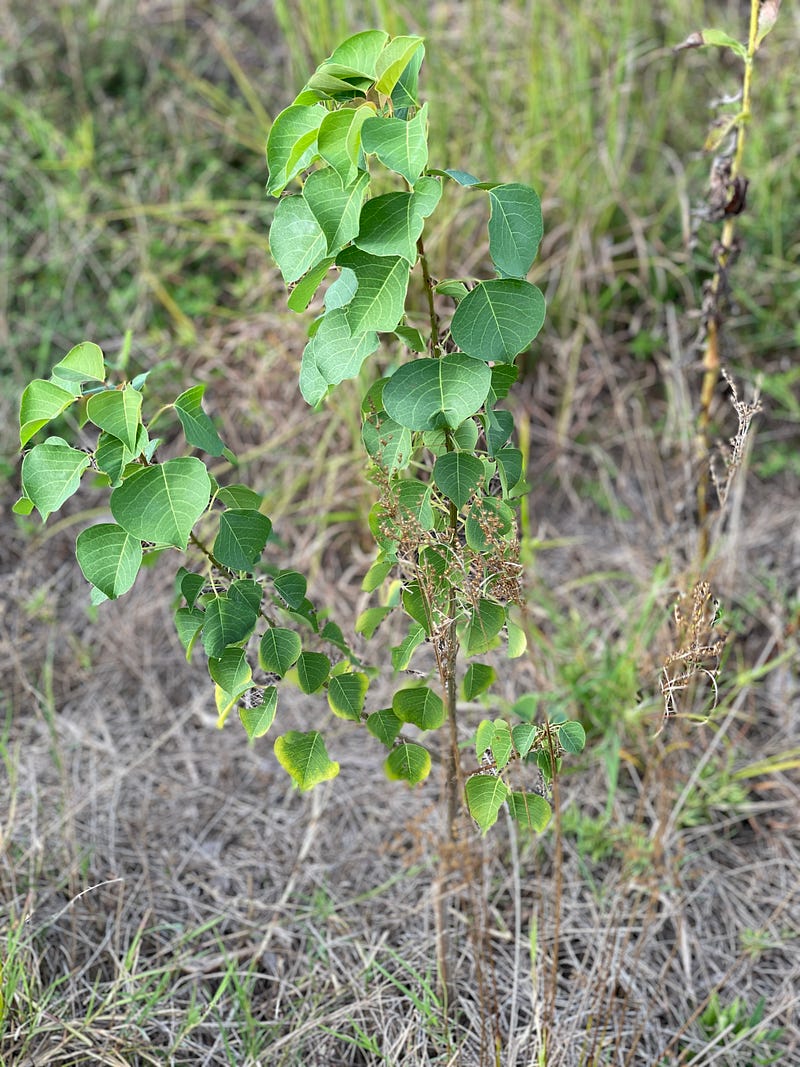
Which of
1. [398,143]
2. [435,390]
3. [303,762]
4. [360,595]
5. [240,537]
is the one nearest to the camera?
[398,143]

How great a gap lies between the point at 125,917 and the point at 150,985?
14 centimetres

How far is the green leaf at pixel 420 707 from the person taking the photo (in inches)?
46.1

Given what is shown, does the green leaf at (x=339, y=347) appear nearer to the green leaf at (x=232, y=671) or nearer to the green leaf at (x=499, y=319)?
the green leaf at (x=499, y=319)

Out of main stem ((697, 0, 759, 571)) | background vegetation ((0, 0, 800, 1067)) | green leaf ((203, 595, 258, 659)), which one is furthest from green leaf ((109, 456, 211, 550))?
main stem ((697, 0, 759, 571))

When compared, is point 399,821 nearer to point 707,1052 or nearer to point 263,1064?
point 263,1064

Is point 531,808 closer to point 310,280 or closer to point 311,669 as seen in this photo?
point 311,669

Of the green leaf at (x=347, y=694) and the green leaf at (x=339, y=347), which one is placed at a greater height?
the green leaf at (x=339, y=347)

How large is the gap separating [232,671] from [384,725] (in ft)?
0.68

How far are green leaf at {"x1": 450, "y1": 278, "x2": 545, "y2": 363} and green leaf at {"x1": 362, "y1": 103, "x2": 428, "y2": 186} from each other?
141mm

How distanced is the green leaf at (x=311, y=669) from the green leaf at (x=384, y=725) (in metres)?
0.08

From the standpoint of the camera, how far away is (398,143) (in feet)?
2.86

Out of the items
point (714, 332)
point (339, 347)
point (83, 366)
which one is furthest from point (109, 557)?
point (714, 332)

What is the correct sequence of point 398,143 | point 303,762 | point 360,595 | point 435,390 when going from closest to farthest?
point 398,143 → point 435,390 → point 303,762 → point 360,595

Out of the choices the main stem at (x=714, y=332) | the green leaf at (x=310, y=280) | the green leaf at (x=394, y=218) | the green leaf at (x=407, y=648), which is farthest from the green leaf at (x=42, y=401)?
the main stem at (x=714, y=332)
